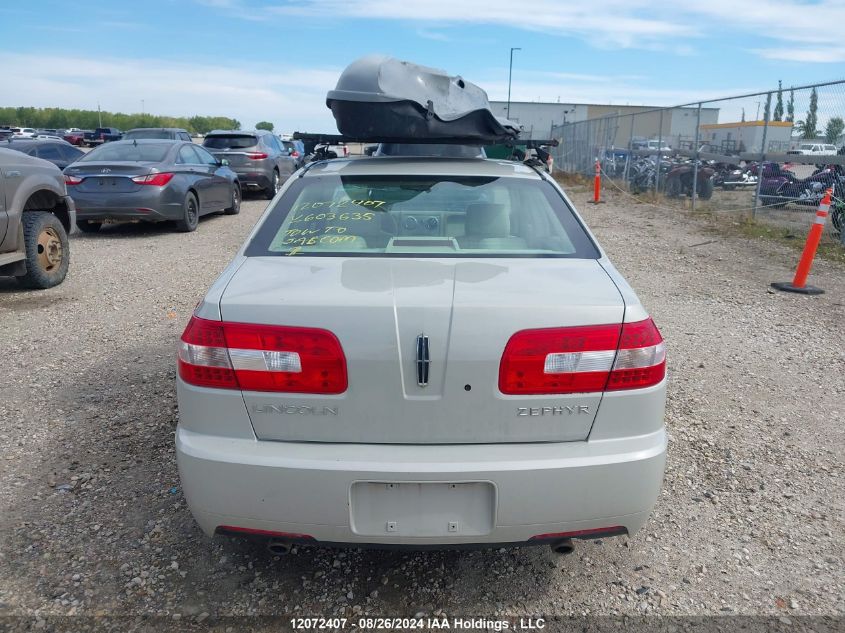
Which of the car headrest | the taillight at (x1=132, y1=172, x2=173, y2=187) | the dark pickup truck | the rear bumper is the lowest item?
the rear bumper

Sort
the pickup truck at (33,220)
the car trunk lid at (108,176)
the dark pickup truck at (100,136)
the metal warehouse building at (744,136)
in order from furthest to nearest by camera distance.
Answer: the dark pickup truck at (100,136), the metal warehouse building at (744,136), the car trunk lid at (108,176), the pickup truck at (33,220)

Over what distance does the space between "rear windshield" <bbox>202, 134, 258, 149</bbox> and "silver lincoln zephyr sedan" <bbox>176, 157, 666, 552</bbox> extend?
14.2m

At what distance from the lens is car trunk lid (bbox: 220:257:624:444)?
219cm

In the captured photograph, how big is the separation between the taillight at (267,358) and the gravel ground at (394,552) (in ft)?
3.05

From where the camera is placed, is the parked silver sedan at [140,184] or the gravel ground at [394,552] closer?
the gravel ground at [394,552]

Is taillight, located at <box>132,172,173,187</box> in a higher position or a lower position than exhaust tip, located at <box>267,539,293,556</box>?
higher

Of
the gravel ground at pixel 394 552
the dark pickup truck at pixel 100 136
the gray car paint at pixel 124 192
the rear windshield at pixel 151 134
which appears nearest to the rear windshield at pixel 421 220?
the gravel ground at pixel 394 552

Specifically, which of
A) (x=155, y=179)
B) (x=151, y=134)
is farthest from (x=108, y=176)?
(x=151, y=134)

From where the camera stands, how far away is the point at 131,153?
10.8 m

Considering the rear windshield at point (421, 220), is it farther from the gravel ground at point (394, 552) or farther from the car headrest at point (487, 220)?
the gravel ground at point (394, 552)

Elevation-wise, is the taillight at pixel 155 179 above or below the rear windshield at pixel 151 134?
below

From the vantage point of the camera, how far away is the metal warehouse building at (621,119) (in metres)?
18.7

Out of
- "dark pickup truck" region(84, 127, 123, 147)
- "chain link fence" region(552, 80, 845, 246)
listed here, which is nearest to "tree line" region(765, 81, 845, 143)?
"chain link fence" region(552, 80, 845, 246)

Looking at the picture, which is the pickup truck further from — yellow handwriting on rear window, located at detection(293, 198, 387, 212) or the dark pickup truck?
the dark pickup truck
